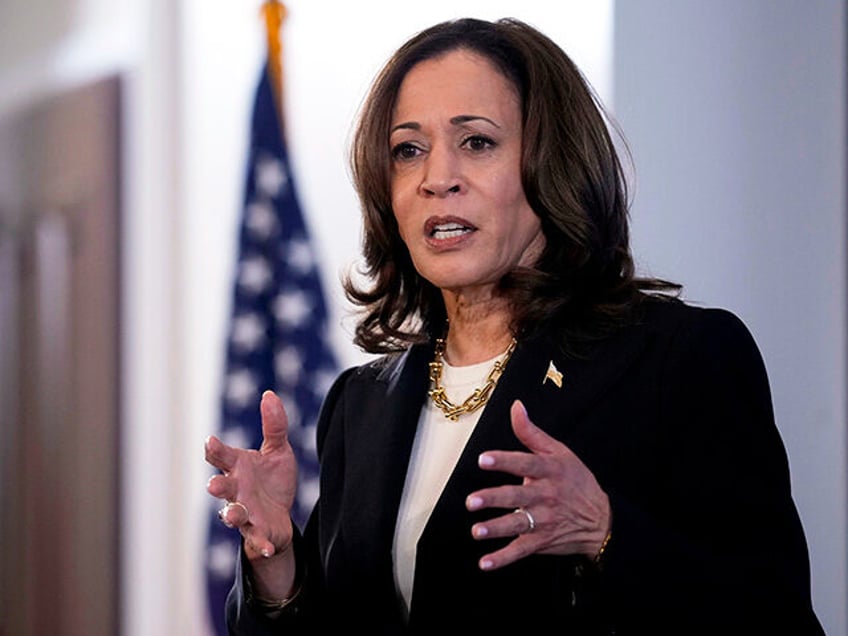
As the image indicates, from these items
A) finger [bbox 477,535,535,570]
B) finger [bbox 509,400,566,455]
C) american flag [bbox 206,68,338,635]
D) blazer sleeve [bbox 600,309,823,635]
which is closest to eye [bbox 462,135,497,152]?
blazer sleeve [bbox 600,309,823,635]

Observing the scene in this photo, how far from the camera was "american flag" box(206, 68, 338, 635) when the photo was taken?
146 inches

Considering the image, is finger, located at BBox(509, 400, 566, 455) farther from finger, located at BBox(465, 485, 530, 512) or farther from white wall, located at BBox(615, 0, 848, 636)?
white wall, located at BBox(615, 0, 848, 636)

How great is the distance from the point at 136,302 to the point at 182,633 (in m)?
1.13

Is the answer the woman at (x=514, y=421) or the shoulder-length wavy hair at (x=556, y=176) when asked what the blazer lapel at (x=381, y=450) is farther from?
the shoulder-length wavy hair at (x=556, y=176)

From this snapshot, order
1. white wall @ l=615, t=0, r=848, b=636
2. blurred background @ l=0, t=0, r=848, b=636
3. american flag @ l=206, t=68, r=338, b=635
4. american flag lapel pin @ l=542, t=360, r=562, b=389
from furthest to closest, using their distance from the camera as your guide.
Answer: american flag @ l=206, t=68, r=338, b=635, blurred background @ l=0, t=0, r=848, b=636, white wall @ l=615, t=0, r=848, b=636, american flag lapel pin @ l=542, t=360, r=562, b=389

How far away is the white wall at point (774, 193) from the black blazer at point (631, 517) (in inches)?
53.0

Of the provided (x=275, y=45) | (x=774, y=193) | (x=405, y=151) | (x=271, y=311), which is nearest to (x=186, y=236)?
(x=271, y=311)

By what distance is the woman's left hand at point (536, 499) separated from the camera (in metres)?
1.30

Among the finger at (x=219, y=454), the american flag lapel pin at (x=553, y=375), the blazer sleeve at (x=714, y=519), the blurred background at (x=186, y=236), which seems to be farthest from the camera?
the blurred background at (x=186, y=236)

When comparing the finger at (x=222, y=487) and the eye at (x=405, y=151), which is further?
the eye at (x=405, y=151)

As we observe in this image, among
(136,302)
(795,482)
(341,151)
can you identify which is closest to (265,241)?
(341,151)

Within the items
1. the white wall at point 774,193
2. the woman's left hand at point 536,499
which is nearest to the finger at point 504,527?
the woman's left hand at point 536,499

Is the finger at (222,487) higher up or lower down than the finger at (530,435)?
lower down

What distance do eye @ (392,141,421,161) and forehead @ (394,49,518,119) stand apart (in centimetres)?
4
